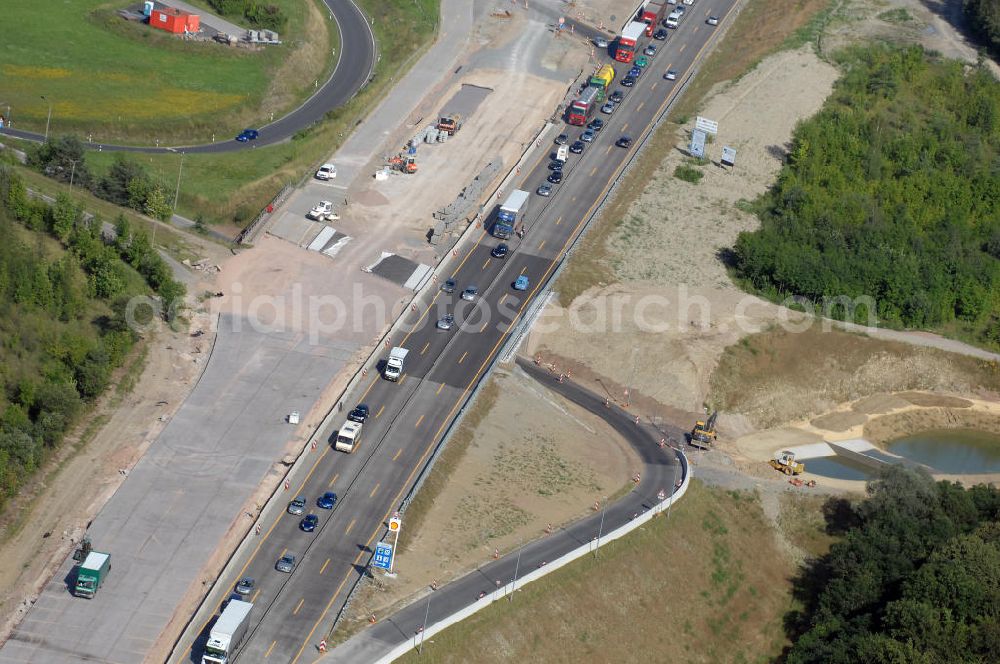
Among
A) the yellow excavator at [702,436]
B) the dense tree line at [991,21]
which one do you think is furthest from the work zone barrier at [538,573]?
the dense tree line at [991,21]

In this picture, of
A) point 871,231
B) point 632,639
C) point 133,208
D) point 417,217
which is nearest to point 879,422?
point 871,231

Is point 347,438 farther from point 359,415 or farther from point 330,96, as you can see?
point 330,96

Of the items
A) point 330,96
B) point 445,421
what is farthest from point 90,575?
point 330,96

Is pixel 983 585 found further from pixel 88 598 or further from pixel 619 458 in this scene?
pixel 88 598

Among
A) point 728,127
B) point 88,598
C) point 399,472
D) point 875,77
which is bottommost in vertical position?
point 88,598

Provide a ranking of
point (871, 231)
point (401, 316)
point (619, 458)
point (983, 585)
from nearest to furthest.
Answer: point (983, 585) < point (619, 458) < point (401, 316) < point (871, 231)

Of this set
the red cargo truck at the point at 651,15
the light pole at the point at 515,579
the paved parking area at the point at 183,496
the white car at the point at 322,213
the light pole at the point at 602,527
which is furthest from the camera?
the red cargo truck at the point at 651,15

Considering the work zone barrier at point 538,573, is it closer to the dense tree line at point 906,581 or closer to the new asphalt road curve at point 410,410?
the new asphalt road curve at point 410,410

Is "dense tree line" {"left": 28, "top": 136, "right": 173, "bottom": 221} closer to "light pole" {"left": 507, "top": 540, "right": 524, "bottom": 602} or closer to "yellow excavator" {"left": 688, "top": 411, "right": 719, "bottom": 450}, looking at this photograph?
"light pole" {"left": 507, "top": 540, "right": 524, "bottom": 602}
